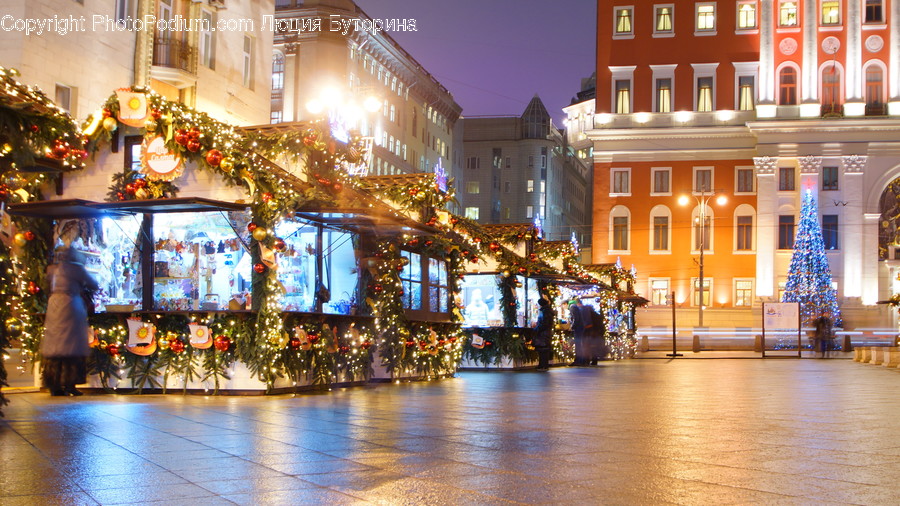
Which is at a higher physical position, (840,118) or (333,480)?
(840,118)

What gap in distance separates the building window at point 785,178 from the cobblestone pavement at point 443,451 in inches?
2258

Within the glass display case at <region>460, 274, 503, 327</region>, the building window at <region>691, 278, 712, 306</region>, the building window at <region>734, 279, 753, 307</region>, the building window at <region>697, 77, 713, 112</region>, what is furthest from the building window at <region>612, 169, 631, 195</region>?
the glass display case at <region>460, 274, 503, 327</region>

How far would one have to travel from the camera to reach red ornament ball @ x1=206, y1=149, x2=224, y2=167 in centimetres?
1619

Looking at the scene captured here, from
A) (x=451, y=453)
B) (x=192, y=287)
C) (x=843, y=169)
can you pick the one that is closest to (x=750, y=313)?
(x=843, y=169)

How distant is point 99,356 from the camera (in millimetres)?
16969

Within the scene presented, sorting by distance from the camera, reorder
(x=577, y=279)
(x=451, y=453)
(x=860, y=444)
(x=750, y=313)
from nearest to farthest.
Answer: (x=451, y=453), (x=860, y=444), (x=577, y=279), (x=750, y=313)

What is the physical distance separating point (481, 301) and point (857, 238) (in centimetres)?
4651

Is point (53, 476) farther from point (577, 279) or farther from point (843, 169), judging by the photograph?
point (843, 169)

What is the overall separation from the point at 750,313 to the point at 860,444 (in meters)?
60.7

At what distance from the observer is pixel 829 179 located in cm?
Answer: 7062

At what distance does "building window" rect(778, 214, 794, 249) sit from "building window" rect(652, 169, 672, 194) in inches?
296

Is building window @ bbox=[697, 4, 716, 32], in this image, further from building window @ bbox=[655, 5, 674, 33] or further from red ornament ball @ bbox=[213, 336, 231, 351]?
red ornament ball @ bbox=[213, 336, 231, 351]

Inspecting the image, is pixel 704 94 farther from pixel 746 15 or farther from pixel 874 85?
pixel 874 85

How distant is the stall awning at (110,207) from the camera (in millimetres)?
15375
